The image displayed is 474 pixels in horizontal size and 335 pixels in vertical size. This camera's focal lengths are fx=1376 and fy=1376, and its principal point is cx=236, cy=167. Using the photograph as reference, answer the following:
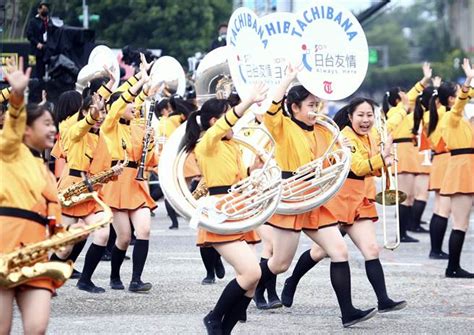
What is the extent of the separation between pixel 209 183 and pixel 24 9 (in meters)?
14.4

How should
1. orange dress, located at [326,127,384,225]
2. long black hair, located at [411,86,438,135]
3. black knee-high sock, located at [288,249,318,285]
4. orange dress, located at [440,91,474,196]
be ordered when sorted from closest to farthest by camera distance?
orange dress, located at [326,127,384,225] → black knee-high sock, located at [288,249,318,285] → orange dress, located at [440,91,474,196] → long black hair, located at [411,86,438,135]

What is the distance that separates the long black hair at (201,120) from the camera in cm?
905

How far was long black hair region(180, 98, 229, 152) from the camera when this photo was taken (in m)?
9.05

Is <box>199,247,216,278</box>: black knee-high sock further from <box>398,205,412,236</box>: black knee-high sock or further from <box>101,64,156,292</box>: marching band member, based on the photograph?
<box>398,205,412,236</box>: black knee-high sock

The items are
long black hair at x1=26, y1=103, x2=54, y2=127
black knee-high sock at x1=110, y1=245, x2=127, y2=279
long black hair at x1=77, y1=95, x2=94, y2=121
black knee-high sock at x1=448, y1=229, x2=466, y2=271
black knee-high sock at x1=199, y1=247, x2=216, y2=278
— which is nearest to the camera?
long black hair at x1=26, y1=103, x2=54, y2=127

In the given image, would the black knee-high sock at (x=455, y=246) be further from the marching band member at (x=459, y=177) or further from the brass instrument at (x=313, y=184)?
the brass instrument at (x=313, y=184)

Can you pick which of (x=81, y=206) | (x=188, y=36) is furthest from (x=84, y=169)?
(x=188, y=36)

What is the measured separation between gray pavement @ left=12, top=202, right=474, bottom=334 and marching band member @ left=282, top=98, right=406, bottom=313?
33 centimetres

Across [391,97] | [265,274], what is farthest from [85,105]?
[391,97]

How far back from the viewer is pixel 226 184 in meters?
8.95

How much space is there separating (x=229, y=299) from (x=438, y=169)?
20.3 ft

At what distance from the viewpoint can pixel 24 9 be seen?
74.6ft

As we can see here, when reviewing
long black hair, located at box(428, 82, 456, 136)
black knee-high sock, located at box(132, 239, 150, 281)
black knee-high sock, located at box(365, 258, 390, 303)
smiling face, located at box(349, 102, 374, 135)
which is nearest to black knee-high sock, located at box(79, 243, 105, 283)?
black knee-high sock, located at box(132, 239, 150, 281)

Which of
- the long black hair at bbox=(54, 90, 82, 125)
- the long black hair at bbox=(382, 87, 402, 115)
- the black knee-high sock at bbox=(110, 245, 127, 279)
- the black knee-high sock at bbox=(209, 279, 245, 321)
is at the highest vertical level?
the long black hair at bbox=(54, 90, 82, 125)
